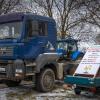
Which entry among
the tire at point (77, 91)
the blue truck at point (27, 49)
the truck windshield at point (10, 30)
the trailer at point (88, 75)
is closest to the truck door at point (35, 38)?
the blue truck at point (27, 49)

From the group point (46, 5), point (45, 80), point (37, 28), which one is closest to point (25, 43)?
point (37, 28)

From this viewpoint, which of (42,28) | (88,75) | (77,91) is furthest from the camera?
(42,28)

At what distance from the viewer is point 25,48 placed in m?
13.2

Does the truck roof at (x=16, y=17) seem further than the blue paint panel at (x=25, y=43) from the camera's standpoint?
Yes

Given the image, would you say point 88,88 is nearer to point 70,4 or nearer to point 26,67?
point 26,67

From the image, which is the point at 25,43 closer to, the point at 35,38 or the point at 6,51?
the point at 35,38

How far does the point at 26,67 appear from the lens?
43.1 ft

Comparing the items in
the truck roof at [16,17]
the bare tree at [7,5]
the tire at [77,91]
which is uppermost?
the bare tree at [7,5]

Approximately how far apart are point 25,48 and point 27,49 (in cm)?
11

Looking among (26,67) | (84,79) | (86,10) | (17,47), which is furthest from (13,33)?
(86,10)

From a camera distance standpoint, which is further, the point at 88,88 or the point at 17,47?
the point at 17,47

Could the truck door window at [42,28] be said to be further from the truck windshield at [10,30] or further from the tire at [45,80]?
the tire at [45,80]

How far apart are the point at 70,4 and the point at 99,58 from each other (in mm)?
21865

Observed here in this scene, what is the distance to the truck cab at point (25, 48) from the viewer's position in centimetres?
1306
